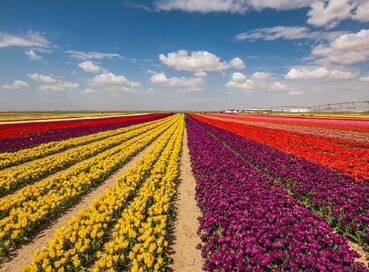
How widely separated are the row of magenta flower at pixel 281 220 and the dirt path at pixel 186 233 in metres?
0.29

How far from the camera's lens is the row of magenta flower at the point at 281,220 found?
4699 millimetres

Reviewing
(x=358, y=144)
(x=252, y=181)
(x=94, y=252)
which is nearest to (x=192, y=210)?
(x=252, y=181)

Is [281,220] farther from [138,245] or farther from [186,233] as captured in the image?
[138,245]

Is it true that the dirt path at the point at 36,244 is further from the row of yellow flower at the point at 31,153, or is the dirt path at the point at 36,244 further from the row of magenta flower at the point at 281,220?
the row of yellow flower at the point at 31,153

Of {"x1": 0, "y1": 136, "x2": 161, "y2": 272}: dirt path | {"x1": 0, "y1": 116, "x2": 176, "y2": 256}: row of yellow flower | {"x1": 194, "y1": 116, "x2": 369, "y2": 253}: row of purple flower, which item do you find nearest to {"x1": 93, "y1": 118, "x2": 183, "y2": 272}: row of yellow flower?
{"x1": 0, "y1": 136, "x2": 161, "y2": 272}: dirt path

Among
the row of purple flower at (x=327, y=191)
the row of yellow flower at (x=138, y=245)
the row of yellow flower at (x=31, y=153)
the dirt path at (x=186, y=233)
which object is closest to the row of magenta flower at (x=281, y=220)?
the row of purple flower at (x=327, y=191)

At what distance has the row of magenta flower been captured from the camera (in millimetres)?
4699

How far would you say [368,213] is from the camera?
629 centimetres

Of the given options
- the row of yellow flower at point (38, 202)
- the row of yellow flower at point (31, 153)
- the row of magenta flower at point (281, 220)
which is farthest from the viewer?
the row of yellow flower at point (31, 153)

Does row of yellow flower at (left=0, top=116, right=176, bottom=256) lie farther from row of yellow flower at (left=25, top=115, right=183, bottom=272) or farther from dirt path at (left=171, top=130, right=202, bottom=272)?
dirt path at (left=171, top=130, right=202, bottom=272)

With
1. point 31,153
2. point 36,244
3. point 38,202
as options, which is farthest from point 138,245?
point 31,153

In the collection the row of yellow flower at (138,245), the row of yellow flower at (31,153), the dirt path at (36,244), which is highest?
the row of yellow flower at (31,153)

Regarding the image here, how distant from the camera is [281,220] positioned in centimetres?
598

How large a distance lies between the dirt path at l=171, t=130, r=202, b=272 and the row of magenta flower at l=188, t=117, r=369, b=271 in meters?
0.29
